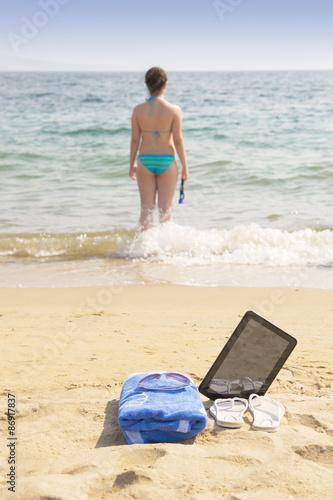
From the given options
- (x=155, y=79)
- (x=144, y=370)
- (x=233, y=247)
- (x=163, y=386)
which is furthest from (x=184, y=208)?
(x=163, y=386)

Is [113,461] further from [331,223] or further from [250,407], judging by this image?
[331,223]

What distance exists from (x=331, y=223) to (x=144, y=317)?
13.7ft

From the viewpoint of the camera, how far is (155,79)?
5266 mm

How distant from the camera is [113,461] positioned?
2041 millimetres

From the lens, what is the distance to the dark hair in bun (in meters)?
5.20

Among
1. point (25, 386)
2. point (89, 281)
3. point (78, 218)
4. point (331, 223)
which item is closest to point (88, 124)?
point (78, 218)

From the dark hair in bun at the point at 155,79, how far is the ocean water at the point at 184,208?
1613mm

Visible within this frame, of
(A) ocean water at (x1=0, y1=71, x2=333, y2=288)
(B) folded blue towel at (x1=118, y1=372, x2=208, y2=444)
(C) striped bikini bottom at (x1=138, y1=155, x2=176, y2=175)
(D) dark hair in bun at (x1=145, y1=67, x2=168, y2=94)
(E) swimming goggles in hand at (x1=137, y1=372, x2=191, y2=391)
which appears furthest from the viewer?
(C) striped bikini bottom at (x1=138, y1=155, x2=176, y2=175)

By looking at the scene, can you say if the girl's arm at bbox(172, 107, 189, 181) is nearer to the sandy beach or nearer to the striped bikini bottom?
the striped bikini bottom

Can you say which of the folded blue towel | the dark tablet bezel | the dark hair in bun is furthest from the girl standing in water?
the folded blue towel

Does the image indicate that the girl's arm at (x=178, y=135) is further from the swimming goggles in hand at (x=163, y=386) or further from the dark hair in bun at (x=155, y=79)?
the swimming goggles in hand at (x=163, y=386)

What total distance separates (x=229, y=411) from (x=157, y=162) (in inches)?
145

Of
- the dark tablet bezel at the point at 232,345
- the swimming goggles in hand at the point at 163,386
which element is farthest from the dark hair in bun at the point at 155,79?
the swimming goggles in hand at the point at 163,386

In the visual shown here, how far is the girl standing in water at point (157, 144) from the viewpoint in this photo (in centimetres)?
545
